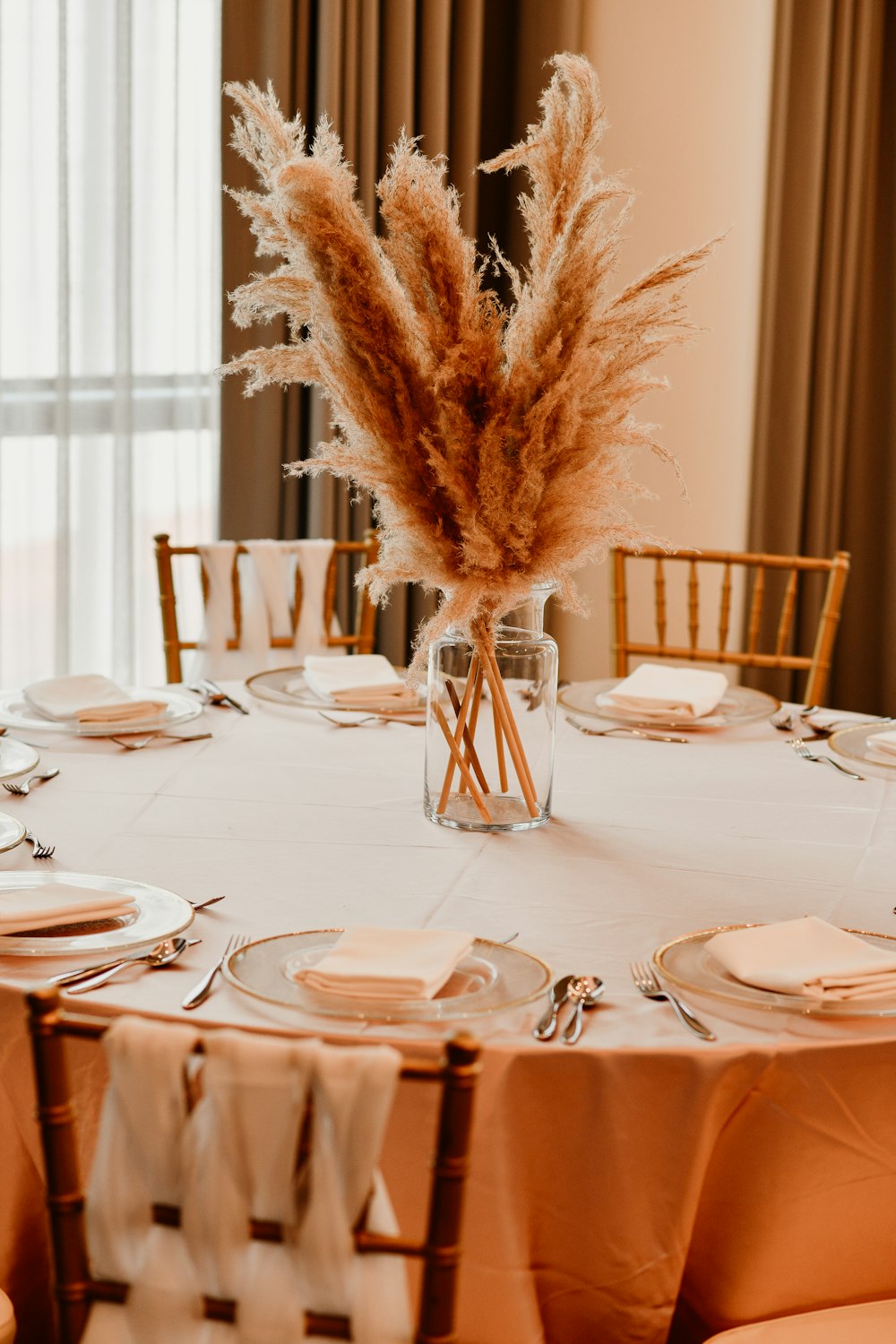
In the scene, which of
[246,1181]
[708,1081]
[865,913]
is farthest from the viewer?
[865,913]

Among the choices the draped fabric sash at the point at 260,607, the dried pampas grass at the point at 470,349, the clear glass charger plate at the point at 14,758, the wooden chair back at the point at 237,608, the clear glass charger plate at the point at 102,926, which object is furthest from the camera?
the draped fabric sash at the point at 260,607

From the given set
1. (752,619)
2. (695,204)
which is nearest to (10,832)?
(752,619)

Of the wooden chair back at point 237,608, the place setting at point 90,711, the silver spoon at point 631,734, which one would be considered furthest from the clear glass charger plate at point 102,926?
the wooden chair back at point 237,608

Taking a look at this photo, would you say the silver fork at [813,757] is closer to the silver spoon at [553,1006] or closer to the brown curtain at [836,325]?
the silver spoon at [553,1006]

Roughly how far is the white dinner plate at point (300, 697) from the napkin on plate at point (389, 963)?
0.89m

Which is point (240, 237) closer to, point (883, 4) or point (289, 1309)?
point (883, 4)

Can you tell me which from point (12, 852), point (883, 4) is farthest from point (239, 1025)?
point (883, 4)

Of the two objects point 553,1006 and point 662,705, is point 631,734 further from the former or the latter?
point 553,1006

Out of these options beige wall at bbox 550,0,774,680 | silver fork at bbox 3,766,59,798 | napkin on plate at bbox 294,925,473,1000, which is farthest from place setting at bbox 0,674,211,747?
beige wall at bbox 550,0,774,680

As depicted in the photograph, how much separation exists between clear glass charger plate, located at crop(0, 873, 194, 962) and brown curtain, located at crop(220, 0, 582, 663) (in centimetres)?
211

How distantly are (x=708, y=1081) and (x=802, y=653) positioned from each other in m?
3.25

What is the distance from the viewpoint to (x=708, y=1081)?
113 cm

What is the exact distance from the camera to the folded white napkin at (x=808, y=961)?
1229mm

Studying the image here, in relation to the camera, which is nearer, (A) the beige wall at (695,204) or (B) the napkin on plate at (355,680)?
(B) the napkin on plate at (355,680)
